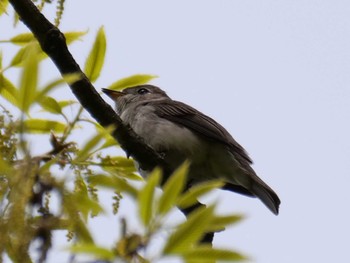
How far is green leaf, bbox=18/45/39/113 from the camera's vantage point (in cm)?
146

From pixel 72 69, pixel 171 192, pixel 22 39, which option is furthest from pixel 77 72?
pixel 171 192

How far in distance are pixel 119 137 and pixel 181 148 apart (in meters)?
2.94

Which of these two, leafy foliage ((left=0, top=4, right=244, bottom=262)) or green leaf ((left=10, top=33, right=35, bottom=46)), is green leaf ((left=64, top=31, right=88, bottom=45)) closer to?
green leaf ((left=10, top=33, right=35, bottom=46))

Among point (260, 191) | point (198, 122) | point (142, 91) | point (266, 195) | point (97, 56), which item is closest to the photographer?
Answer: point (97, 56)

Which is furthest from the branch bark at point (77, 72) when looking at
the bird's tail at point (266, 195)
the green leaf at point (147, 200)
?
the bird's tail at point (266, 195)

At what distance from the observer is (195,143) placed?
6.70m

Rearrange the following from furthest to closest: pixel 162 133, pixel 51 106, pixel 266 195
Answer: pixel 162 133 < pixel 266 195 < pixel 51 106

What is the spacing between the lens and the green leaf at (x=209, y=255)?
142 cm

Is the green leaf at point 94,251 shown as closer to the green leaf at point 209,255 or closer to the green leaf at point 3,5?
the green leaf at point 209,255

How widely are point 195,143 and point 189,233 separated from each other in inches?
207

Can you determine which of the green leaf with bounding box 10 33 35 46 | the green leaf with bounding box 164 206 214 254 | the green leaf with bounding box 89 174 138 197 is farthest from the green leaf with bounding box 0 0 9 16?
the green leaf with bounding box 164 206 214 254

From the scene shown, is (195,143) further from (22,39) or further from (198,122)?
(22,39)

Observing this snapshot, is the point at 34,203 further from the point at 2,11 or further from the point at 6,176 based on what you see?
the point at 2,11

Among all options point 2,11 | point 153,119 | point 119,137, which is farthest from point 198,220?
point 153,119
